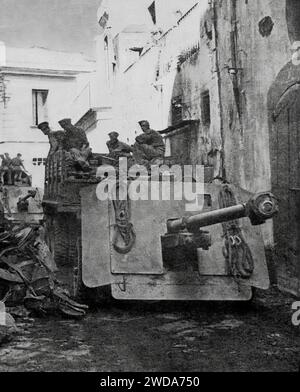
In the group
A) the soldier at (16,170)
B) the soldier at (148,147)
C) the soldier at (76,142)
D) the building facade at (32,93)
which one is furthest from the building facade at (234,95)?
the soldier at (16,170)

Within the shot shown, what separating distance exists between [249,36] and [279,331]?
5380 mm

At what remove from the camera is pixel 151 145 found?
10836 millimetres

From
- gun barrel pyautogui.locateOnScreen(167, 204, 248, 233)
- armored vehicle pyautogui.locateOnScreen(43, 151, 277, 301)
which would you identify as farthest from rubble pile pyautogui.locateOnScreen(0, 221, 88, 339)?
gun barrel pyautogui.locateOnScreen(167, 204, 248, 233)

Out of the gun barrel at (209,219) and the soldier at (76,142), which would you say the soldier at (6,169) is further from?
the gun barrel at (209,219)

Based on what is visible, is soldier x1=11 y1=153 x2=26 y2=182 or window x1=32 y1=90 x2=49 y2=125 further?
window x1=32 y1=90 x2=49 y2=125

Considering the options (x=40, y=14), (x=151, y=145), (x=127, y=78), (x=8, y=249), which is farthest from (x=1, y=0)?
(x=127, y=78)

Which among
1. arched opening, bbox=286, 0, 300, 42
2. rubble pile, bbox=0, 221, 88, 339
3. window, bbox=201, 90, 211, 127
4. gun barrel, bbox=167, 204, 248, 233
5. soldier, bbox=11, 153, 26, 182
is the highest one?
arched opening, bbox=286, 0, 300, 42

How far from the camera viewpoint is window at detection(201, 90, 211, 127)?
11.9 meters

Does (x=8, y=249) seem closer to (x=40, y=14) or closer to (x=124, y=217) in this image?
(x=124, y=217)

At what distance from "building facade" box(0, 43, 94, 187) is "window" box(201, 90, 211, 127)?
6.63m

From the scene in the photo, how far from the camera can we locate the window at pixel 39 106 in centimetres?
1838

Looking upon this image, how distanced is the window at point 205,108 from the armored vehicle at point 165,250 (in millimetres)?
5315

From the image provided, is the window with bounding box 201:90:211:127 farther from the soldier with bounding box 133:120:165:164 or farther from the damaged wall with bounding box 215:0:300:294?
the soldier with bounding box 133:120:165:164

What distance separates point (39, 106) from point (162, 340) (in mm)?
15236
